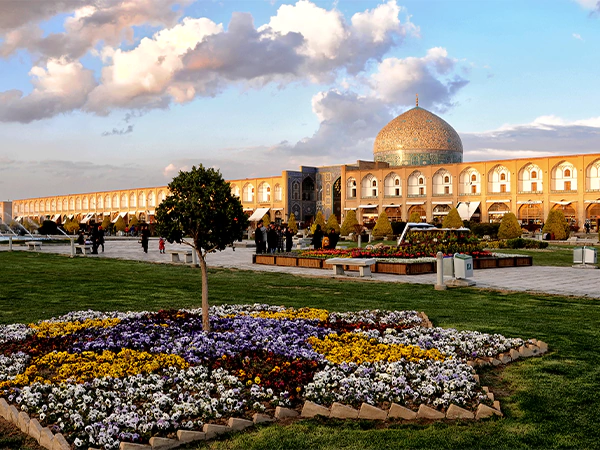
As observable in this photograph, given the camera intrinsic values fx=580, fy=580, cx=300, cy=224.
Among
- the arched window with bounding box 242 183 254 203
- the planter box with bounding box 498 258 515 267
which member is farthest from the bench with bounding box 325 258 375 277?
the arched window with bounding box 242 183 254 203

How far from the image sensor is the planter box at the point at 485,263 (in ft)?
50.0

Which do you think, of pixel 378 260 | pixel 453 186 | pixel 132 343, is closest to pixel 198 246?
pixel 132 343

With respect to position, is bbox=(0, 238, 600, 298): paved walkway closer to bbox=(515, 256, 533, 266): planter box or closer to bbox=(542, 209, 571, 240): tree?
→ bbox=(515, 256, 533, 266): planter box

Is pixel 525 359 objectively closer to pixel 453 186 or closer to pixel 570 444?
pixel 570 444

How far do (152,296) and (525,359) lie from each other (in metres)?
6.48

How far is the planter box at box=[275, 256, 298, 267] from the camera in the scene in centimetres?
1638

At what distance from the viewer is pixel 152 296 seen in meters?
9.93

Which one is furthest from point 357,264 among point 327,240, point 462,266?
point 327,240

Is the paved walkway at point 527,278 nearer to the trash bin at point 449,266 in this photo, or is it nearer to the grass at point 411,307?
the trash bin at point 449,266

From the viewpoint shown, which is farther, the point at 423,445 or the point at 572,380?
the point at 572,380

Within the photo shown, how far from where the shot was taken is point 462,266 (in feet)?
36.6

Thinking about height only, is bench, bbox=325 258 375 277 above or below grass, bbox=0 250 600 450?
above

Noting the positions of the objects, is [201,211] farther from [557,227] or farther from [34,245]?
[557,227]

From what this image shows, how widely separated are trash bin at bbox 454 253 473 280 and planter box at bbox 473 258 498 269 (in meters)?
4.17
